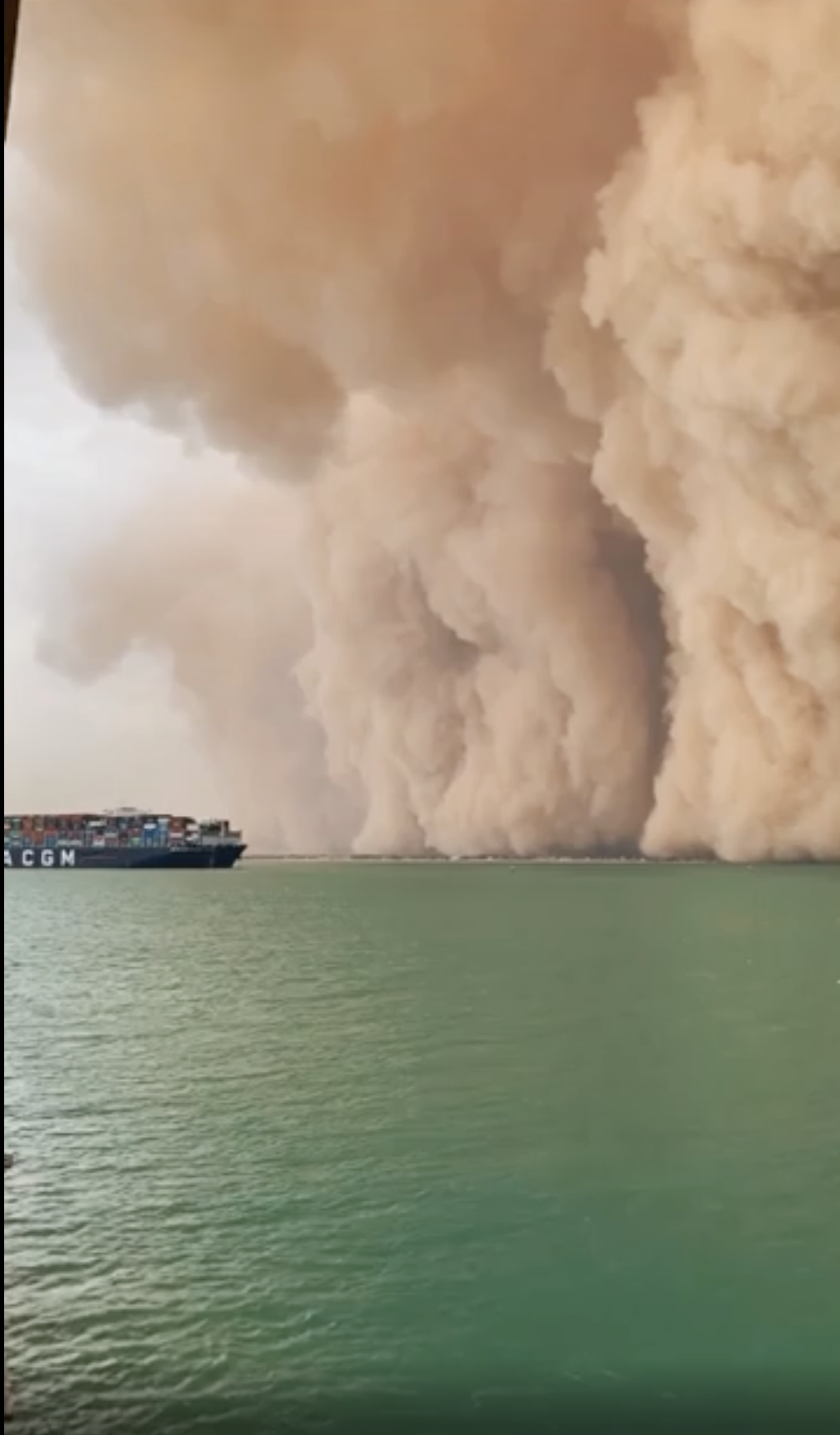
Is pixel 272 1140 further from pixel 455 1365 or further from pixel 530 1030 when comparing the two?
pixel 530 1030

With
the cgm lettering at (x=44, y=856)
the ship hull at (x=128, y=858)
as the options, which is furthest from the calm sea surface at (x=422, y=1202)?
the cgm lettering at (x=44, y=856)

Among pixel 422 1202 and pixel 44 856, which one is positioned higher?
pixel 44 856

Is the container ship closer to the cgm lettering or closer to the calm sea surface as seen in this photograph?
the cgm lettering

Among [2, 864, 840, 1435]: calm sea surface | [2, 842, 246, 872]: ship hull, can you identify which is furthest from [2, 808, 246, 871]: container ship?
[2, 864, 840, 1435]: calm sea surface

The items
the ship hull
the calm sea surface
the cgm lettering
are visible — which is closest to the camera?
the calm sea surface

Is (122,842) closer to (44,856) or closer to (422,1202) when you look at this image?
(44,856)

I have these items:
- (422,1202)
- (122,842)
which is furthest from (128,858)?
(422,1202)

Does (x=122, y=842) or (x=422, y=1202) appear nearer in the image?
(x=422, y=1202)
